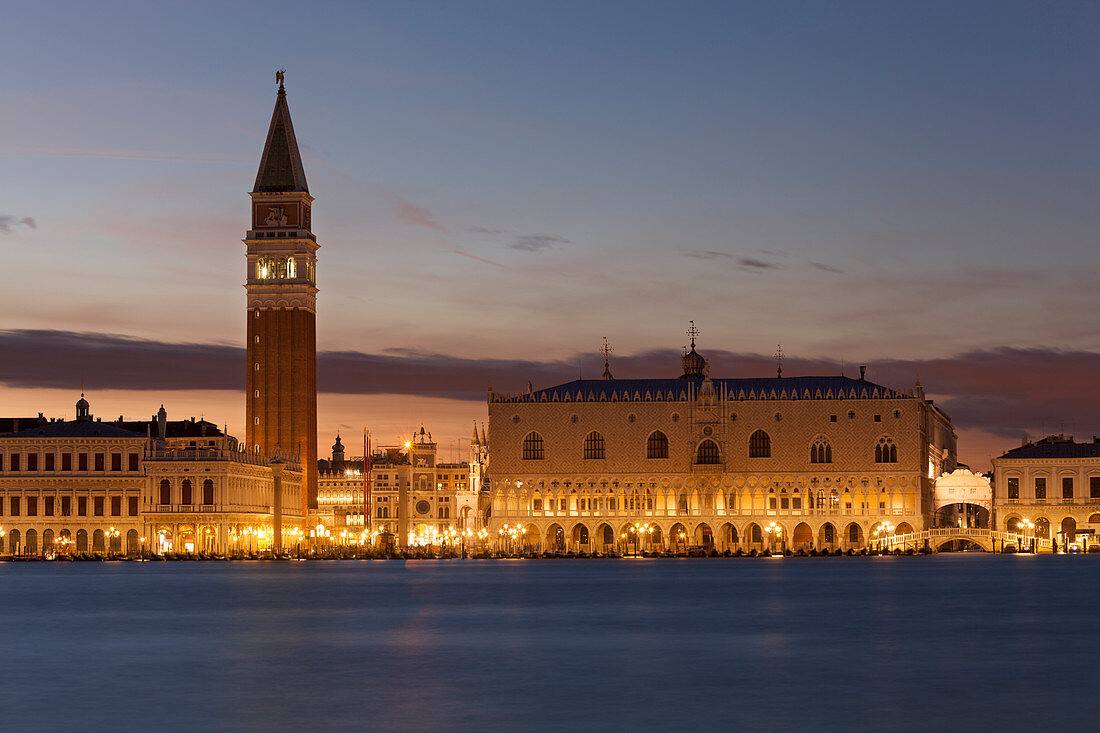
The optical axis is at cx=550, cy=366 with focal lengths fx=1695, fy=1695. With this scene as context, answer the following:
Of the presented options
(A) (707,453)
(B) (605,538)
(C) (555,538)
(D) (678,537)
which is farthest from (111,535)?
(A) (707,453)

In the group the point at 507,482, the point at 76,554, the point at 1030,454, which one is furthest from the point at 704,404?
the point at 76,554

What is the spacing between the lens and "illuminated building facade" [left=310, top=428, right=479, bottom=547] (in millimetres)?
166125

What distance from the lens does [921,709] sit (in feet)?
89.6

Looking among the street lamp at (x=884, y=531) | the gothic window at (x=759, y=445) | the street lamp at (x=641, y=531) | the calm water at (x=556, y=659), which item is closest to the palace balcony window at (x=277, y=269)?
the street lamp at (x=641, y=531)

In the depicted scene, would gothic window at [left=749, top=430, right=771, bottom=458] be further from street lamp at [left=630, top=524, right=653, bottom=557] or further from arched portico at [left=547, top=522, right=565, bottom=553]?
arched portico at [left=547, top=522, right=565, bottom=553]

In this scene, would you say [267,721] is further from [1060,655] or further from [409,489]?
[409,489]

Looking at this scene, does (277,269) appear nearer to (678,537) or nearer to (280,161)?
(280,161)

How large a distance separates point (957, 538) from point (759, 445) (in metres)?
18.1

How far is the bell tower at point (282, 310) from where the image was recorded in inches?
6107

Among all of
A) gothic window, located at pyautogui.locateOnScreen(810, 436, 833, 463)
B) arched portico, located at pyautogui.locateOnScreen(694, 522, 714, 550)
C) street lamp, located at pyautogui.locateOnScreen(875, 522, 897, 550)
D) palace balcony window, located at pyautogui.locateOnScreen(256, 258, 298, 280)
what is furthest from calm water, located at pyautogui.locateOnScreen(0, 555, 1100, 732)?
palace balcony window, located at pyautogui.locateOnScreen(256, 258, 298, 280)

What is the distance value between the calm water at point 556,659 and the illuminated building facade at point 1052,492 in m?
71.0

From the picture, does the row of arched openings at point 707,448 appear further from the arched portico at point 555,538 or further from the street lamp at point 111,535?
the street lamp at point 111,535

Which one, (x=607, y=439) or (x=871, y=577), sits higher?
(x=607, y=439)

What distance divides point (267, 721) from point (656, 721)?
6.05 metres
